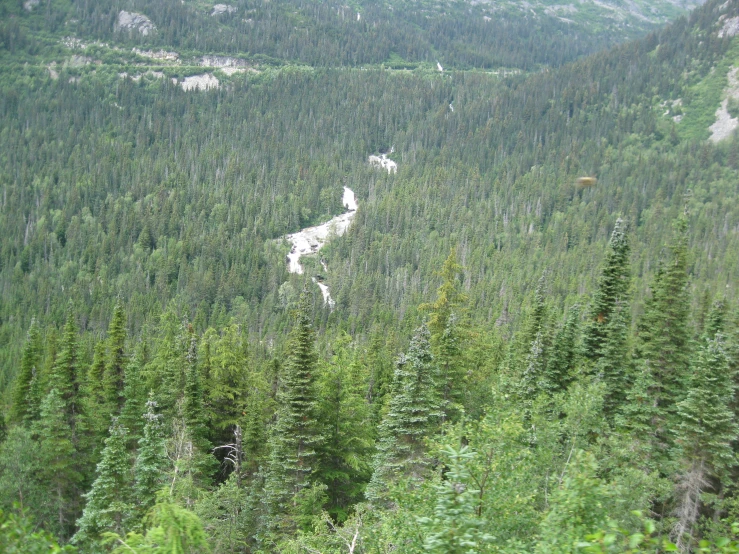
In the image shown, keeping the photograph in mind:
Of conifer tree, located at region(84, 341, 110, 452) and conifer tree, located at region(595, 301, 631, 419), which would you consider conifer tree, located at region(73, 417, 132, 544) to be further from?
conifer tree, located at region(595, 301, 631, 419)

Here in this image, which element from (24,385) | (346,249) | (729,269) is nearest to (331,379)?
(24,385)

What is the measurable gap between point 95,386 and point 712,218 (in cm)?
17450

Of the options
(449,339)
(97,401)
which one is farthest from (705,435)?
(97,401)

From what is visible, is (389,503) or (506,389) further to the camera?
(506,389)

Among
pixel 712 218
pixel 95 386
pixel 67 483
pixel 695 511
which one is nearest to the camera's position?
pixel 695 511

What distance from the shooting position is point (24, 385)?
44.4 metres

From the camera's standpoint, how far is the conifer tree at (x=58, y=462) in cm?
3791

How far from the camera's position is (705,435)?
27.3 m

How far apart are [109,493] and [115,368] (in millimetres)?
14914

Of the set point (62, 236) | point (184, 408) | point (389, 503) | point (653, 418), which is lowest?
point (62, 236)

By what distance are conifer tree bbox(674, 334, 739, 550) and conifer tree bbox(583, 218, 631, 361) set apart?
6.86 m

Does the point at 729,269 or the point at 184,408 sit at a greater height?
the point at 184,408

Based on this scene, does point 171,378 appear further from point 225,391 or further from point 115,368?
point 115,368

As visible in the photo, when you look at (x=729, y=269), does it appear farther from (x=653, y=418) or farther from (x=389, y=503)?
(x=389, y=503)
